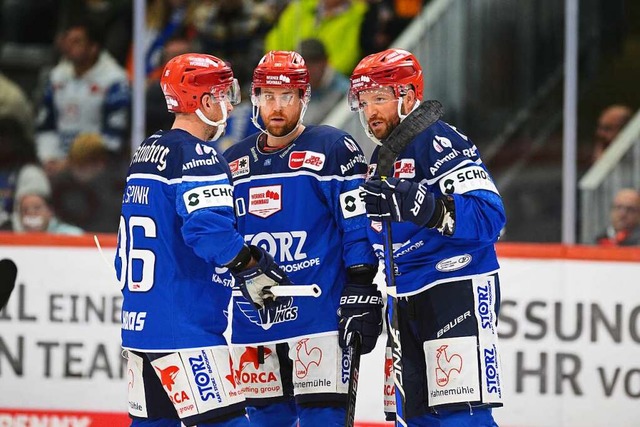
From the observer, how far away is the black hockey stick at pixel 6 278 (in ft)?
18.6

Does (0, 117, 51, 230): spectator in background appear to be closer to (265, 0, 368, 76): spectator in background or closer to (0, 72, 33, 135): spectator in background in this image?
(0, 72, 33, 135): spectator in background

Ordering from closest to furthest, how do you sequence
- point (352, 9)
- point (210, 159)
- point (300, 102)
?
point (210, 159) → point (300, 102) → point (352, 9)

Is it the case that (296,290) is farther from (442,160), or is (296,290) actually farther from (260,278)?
(442,160)

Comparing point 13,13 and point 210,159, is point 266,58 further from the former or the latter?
point 13,13

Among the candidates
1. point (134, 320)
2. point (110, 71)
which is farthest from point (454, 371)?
point (110, 71)

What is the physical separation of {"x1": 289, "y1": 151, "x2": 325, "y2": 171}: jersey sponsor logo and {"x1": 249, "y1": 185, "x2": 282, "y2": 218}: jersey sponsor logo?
0.10 m

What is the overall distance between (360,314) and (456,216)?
528 mm

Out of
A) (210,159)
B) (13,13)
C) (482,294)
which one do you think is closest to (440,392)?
(482,294)

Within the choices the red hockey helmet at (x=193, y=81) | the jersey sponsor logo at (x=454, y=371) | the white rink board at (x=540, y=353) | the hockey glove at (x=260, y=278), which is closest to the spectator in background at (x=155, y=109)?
the white rink board at (x=540, y=353)

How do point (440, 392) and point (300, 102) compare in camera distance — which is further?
point (300, 102)

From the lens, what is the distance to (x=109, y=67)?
26.2 ft

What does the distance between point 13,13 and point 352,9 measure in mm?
2204

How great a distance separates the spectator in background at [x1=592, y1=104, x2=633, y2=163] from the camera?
7336 millimetres

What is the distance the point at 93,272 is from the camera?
19.4ft
